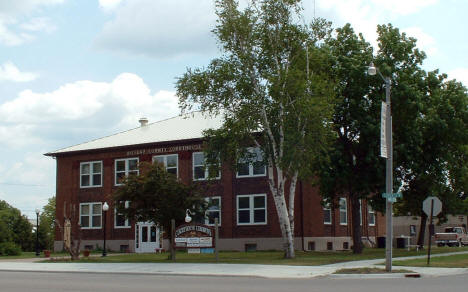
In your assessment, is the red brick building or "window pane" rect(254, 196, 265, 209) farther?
"window pane" rect(254, 196, 265, 209)

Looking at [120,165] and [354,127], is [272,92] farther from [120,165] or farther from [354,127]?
[120,165]

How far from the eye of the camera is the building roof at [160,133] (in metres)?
49.0

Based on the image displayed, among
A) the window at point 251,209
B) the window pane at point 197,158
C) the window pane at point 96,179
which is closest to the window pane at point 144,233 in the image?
the window pane at point 96,179

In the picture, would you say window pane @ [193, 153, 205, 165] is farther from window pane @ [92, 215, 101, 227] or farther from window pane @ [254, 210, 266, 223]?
window pane @ [92, 215, 101, 227]

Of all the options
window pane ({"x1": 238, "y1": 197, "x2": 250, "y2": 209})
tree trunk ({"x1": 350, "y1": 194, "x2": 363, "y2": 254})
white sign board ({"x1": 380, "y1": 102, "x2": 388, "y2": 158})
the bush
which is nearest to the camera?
white sign board ({"x1": 380, "y1": 102, "x2": 388, "y2": 158})

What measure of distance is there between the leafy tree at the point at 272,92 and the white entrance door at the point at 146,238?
17666mm

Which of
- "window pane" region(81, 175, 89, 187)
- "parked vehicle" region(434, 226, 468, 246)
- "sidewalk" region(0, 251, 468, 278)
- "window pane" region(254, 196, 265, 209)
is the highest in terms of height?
"window pane" region(81, 175, 89, 187)

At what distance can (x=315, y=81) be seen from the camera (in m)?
31.0

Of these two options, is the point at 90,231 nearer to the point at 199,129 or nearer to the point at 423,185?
the point at 199,129

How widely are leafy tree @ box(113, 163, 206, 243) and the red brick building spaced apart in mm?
7679

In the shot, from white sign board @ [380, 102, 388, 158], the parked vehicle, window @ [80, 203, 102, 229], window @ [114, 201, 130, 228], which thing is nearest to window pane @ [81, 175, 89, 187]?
window @ [80, 203, 102, 229]

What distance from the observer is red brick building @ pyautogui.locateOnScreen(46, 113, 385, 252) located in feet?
147

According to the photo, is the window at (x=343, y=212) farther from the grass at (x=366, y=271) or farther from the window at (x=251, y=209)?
the grass at (x=366, y=271)

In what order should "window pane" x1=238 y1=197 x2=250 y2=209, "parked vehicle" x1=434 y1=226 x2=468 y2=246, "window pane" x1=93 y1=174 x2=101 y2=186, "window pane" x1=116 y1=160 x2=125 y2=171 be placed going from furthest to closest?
"parked vehicle" x1=434 y1=226 x2=468 y2=246 → "window pane" x1=93 y1=174 x2=101 y2=186 → "window pane" x1=116 y1=160 x2=125 y2=171 → "window pane" x1=238 y1=197 x2=250 y2=209
